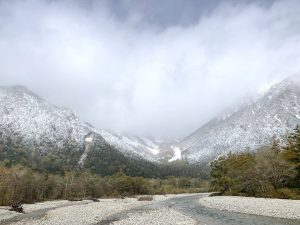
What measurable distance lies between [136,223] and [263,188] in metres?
50.5

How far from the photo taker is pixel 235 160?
121m

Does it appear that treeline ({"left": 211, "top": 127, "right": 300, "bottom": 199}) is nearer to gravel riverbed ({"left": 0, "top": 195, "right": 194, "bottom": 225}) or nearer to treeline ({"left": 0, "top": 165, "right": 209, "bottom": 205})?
gravel riverbed ({"left": 0, "top": 195, "right": 194, "bottom": 225})

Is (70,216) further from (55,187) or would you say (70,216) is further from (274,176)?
(55,187)

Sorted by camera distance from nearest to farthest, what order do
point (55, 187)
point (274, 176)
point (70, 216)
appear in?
point (70, 216) → point (274, 176) → point (55, 187)

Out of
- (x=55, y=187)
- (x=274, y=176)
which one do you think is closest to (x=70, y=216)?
(x=274, y=176)

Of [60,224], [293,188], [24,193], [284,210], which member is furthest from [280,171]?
[24,193]

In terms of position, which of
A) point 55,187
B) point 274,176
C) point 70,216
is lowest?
point 70,216

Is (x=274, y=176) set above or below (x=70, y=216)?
above

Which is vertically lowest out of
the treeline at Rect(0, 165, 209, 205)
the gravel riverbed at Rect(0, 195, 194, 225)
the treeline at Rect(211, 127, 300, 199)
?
the gravel riverbed at Rect(0, 195, 194, 225)

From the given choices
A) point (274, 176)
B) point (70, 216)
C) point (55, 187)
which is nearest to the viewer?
point (70, 216)

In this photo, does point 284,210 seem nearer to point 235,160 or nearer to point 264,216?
point 264,216

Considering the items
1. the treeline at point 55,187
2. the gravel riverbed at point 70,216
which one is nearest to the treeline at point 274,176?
the gravel riverbed at point 70,216

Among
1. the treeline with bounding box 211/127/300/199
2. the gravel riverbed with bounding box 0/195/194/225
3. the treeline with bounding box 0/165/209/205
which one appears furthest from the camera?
the treeline with bounding box 0/165/209/205

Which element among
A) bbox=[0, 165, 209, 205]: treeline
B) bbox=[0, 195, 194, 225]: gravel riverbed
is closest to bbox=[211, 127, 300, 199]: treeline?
bbox=[0, 195, 194, 225]: gravel riverbed
